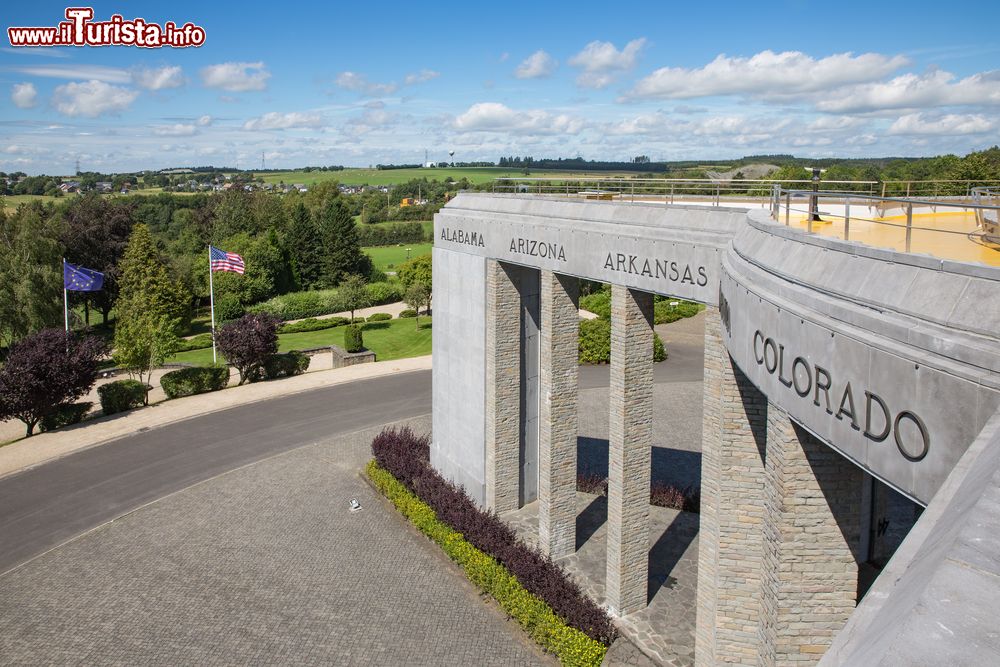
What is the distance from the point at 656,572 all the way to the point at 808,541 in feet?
32.1

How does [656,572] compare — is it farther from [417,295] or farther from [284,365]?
[417,295]

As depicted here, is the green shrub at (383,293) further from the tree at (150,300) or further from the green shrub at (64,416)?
the green shrub at (64,416)

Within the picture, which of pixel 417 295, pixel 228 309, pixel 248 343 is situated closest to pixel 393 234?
pixel 228 309

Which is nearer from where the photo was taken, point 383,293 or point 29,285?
point 29,285

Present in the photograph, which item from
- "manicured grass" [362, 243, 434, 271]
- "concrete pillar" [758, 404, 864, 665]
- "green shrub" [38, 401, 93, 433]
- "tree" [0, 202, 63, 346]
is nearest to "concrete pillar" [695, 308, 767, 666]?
"concrete pillar" [758, 404, 864, 665]

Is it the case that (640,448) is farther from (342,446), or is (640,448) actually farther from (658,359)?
(658,359)

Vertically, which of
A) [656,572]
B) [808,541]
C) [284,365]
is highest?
[808,541]

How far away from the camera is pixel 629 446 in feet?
51.1

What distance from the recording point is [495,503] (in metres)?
21.3

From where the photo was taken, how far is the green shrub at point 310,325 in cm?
6128

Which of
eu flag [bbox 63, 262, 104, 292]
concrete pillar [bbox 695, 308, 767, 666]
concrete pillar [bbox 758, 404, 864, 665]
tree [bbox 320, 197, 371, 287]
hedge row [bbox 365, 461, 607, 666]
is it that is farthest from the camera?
tree [bbox 320, 197, 371, 287]

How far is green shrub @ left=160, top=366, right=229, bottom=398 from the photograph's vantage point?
35.9 metres

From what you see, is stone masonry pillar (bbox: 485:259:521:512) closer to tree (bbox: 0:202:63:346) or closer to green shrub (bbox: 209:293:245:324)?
tree (bbox: 0:202:63:346)

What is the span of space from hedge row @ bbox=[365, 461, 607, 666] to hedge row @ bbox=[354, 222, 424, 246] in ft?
311
